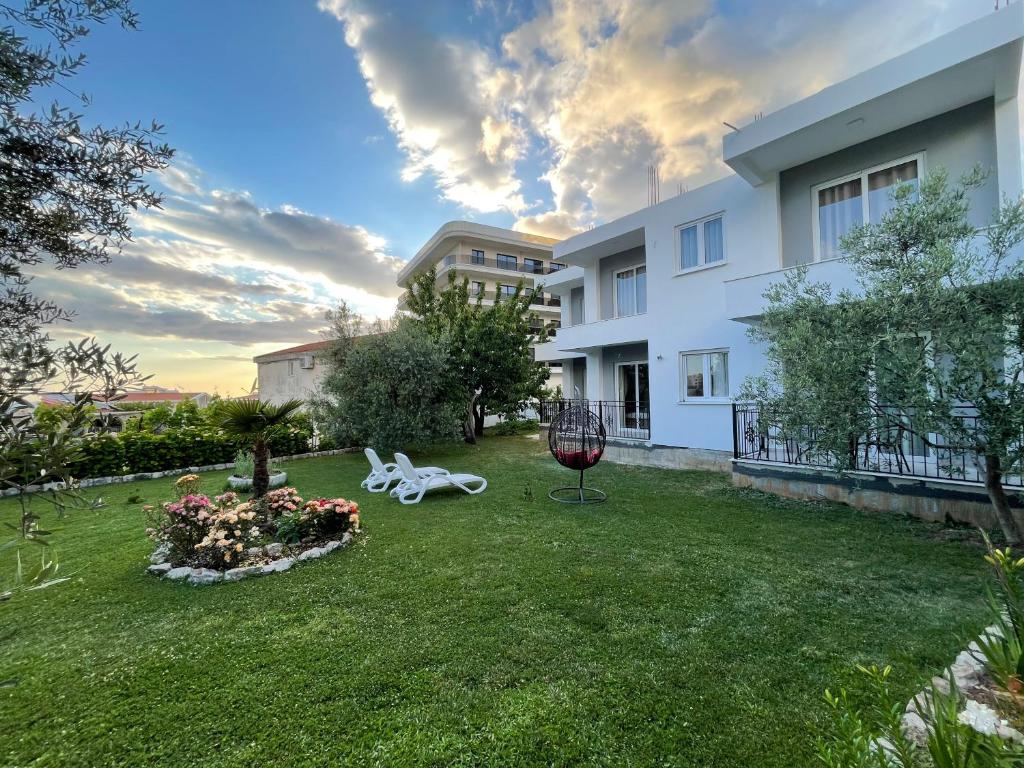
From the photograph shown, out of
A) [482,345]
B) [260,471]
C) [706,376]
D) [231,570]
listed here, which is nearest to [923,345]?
[706,376]

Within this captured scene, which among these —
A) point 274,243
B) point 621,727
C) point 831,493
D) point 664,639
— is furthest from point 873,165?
point 274,243

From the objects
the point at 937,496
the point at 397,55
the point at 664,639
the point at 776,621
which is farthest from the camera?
the point at 397,55

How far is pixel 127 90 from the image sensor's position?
2.62 m

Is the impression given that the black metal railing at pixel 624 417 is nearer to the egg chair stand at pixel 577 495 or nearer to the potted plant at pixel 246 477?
the egg chair stand at pixel 577 495

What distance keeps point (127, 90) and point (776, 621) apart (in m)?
6.57

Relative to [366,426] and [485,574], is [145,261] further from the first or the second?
[366,426]

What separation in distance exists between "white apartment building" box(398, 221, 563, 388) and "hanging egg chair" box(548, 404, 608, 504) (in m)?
27.1

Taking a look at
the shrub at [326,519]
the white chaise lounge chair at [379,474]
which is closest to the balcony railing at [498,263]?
the white chaise lounge chair at [379,474]

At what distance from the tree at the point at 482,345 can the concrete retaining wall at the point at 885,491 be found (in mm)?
11253

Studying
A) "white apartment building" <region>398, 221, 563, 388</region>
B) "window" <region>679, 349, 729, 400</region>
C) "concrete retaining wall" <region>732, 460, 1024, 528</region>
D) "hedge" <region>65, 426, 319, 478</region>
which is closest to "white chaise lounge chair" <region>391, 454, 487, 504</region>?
"hedge" <region>65, 426, 319, 478</region>

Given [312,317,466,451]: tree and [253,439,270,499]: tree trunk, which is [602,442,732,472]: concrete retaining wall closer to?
[312,317,466,451]: tree

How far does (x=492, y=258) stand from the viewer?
4081 cm

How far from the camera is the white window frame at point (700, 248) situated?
12.1m

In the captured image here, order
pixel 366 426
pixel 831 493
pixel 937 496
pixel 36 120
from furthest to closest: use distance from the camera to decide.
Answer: pixel 366 426 → pixel 831 493 → pixel 937 496 → pixel 36 120
